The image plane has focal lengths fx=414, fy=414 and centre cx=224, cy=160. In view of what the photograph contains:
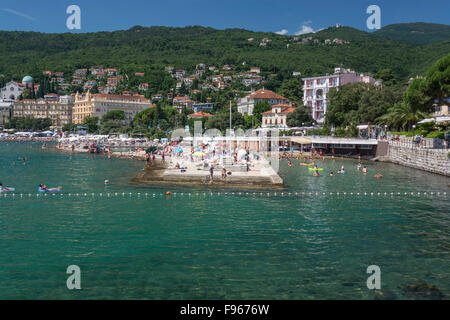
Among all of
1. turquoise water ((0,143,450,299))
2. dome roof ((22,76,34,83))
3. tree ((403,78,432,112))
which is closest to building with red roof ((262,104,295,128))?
tree ((403,78,432,112))

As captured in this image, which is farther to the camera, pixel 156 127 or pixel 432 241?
pixel 156 127

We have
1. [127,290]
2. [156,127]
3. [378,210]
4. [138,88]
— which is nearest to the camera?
[127,290]

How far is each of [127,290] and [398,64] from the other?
546 feet

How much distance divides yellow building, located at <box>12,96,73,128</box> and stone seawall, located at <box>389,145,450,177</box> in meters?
130

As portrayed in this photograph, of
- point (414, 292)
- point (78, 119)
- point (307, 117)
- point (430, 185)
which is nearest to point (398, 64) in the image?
point (307, 117)

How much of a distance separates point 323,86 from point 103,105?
8504 centimetres

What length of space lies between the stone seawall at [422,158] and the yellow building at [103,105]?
109 metres

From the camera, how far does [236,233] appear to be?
17734 millimetres

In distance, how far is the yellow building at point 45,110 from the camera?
153125 millimetres

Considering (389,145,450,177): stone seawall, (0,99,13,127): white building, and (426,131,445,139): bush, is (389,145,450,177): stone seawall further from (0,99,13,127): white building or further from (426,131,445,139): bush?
(0,99,13,127): white building

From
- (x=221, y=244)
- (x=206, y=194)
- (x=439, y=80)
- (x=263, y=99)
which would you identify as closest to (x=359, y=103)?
(x=439, y=80)

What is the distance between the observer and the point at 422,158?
4241cm
